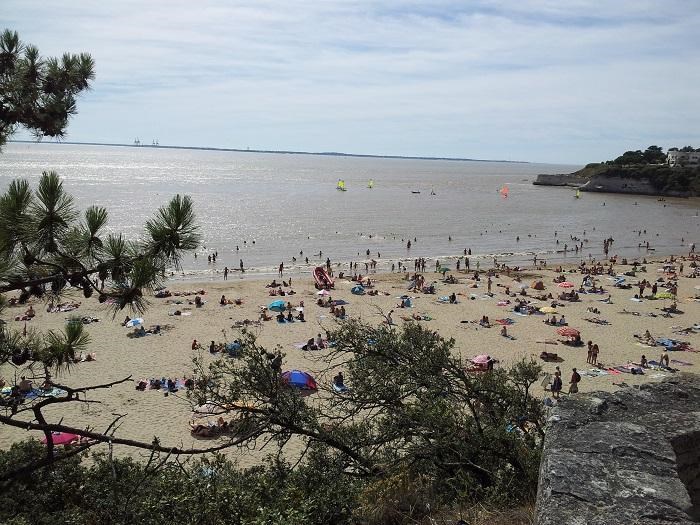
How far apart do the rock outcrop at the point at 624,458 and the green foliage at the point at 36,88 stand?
20.3ft

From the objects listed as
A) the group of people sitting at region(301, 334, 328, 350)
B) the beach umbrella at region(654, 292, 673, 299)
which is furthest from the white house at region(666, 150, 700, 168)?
the group of people sitting at region(301, 334, 328, 350)

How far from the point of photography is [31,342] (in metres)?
4.58

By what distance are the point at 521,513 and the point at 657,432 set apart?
1325 mm

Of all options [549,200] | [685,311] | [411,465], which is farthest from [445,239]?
[549,200]

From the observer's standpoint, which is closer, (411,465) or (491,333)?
(411,465)

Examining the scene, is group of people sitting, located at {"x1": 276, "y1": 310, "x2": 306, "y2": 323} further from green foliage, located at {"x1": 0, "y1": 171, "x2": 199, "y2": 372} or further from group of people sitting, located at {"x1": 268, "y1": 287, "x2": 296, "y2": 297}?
green foliage, located at {"x1": 0, "y1": 171, "x2": 199, "y2": 372}

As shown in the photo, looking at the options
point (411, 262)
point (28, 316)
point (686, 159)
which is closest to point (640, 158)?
point (686, 159)

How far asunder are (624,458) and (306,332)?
19.9 meters

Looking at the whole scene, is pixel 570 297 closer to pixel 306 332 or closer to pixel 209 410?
pixel 306 332

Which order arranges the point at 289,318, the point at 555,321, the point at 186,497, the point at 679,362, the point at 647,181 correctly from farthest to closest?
1. the point at 647,181
2. the point at 555,321
3. the point at 289,318
4. the point at 679,362
5. the point at 186,497

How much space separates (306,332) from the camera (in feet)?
75.1

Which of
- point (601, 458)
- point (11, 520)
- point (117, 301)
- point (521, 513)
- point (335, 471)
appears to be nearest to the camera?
point (601, 458)

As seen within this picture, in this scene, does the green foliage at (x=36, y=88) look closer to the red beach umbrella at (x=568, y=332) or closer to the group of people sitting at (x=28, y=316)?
the group of people sitting at (x=28, y=316)

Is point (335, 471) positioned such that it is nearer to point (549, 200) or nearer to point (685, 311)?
point (685, 311)
